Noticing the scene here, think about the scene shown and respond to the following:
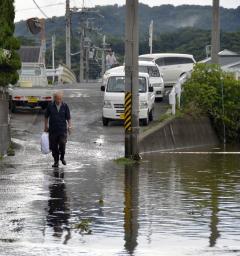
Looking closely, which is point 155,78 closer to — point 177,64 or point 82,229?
point 177,64

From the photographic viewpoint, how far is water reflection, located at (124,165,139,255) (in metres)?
11.2

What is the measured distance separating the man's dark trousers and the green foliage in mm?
10705

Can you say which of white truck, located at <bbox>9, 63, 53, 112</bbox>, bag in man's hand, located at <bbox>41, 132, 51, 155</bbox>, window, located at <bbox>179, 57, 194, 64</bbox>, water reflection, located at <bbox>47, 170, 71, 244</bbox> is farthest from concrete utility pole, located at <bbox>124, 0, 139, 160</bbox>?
window, located at <bbox>179, 57, 194, 64</bbox>

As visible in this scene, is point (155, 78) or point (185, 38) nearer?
point (155, 78)

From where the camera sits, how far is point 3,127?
2186 centimetres

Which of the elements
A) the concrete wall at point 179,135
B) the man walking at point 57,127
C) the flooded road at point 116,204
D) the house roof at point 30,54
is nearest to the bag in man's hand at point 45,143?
the man walking at point 57,127

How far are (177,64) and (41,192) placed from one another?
27.8m

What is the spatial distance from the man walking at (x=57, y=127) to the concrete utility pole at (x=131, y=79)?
6.61 ft

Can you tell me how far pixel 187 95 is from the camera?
30.8 meters

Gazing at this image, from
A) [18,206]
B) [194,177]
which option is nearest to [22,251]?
[18,206]

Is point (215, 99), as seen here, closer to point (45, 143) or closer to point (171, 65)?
point (45, 143)

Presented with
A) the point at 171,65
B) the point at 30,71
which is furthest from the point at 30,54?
the point at 30,71

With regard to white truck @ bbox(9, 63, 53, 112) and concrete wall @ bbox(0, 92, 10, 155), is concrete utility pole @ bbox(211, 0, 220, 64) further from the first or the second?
concrete wall @ bbox(0, 92, 10, 155)

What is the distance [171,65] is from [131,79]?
71.5 ft
